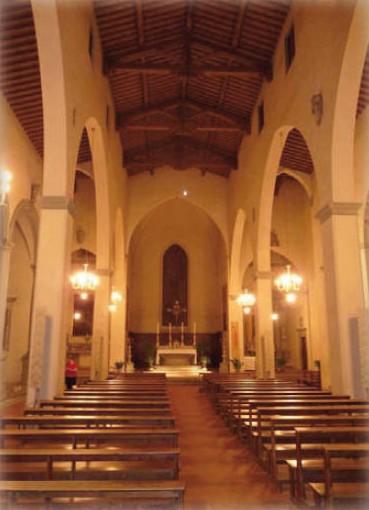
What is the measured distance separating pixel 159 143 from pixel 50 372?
1186 centimetres

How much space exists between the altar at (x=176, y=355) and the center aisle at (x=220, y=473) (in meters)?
9.96

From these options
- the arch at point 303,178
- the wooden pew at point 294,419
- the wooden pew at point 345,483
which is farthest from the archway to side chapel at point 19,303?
the wooden pew at point 345,483

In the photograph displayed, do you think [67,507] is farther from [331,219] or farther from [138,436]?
[331,219]

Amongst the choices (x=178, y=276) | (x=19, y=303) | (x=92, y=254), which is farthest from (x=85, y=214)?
(x=178, y=276)

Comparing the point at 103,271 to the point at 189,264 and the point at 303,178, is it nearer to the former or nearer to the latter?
the point at 303,178

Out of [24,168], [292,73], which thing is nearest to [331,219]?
[292,73]

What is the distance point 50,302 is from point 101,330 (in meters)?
5.65

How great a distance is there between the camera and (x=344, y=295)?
22.8 feet

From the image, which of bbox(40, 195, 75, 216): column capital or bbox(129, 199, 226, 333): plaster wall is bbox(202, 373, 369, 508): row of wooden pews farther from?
bbox(129, 199, 226, 333): plaster wall

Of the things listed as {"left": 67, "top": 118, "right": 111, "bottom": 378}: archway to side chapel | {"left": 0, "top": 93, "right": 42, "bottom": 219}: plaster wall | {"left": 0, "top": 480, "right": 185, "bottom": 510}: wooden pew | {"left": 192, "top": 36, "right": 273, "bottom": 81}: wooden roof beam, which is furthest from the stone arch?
{"left": 0, "top": 480, "right": 185, "bottom": 510}: wooden pew

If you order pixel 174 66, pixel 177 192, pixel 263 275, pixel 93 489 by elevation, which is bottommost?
pixel 93 489

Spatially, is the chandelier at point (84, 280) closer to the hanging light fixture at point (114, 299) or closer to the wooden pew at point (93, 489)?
the hanging light fixture at point (114, 299)

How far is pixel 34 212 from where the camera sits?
491 inches

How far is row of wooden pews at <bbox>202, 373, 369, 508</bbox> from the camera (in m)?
3.32
